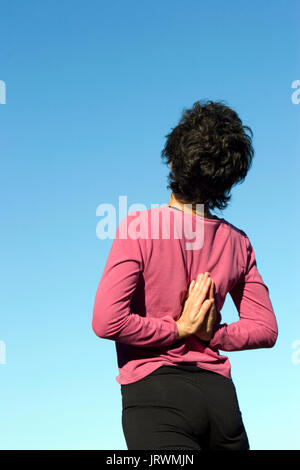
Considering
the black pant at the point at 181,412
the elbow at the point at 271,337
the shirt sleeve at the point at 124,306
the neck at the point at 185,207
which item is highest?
the neck at the point at 185,207

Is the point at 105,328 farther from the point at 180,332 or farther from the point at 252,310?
the point at 252,310

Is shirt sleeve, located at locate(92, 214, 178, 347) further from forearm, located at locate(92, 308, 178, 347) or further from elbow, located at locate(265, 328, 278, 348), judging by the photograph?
elbow, located at locate(265, 328, 278, 348)

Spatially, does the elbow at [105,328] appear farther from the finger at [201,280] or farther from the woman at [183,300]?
the finger at [201,280]

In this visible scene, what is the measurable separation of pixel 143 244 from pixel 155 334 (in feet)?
1.23

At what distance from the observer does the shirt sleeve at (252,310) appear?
3031mm

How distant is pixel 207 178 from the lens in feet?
9.26

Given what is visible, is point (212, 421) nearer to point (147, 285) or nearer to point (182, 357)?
point (182, 357)

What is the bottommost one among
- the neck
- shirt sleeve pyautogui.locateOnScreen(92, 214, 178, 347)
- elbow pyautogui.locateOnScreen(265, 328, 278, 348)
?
elbow pyautogui.locateOnScreen(265, 328, 278, 348)

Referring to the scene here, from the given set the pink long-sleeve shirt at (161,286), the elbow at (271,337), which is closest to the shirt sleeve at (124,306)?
the pink long-sleeve shirt at (161,286)

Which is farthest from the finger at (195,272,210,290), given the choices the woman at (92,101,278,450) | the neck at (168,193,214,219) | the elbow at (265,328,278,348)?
the elbow at (265,328,278,348)

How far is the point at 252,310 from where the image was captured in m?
3.14

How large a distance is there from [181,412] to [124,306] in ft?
1.60

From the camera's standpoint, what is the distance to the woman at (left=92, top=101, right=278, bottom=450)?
2615 mm

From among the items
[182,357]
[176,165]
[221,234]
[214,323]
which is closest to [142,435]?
[182,357]
